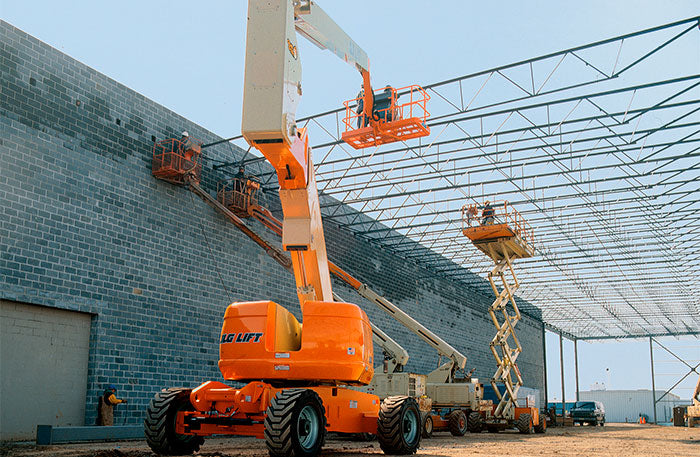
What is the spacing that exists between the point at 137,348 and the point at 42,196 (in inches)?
219

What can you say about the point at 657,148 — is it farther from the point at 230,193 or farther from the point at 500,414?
the point at 230,193

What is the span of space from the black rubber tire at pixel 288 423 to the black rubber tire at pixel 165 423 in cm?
226

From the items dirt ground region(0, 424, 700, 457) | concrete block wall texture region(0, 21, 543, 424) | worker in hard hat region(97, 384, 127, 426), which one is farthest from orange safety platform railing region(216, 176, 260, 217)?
dirt ground region(0, 424, 700, 457)

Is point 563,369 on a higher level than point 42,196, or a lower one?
lower

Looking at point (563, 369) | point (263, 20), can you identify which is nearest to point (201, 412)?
point (263, 20)

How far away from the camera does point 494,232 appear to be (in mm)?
28719

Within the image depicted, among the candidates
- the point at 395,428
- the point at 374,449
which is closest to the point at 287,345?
the point at 395,428

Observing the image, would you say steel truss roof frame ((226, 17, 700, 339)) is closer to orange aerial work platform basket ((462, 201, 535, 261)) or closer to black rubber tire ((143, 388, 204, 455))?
orange aerial work platform basket ((462, 201, 535, 261))

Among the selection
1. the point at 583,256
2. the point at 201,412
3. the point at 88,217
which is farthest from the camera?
the point at 583,256

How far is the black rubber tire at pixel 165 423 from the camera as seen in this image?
11344mm

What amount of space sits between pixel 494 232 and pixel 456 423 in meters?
8.56

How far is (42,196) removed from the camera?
727 inches

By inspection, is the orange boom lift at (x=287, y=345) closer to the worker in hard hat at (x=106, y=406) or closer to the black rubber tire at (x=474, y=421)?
the worker in hard hat at (x=106, y=406)

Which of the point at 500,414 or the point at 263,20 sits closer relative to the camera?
the point at 263,20
